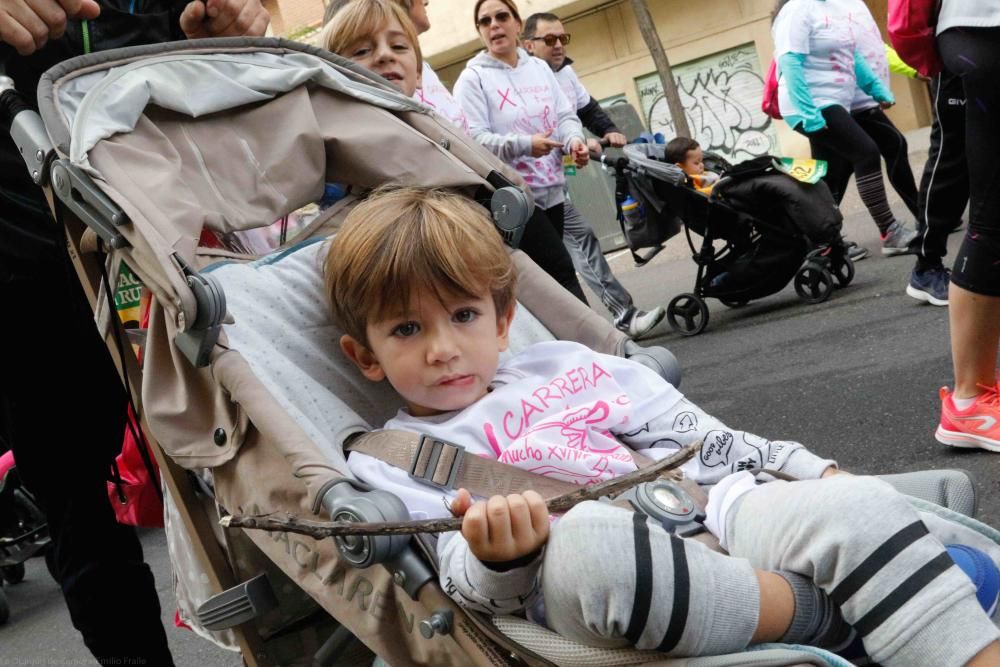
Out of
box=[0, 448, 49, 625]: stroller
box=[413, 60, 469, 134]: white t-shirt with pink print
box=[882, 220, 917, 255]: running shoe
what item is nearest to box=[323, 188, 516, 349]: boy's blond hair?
box=[413, 60, 469, 134]: white t-shirt with pink print

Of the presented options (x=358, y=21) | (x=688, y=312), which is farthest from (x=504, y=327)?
(x=688, y=312)

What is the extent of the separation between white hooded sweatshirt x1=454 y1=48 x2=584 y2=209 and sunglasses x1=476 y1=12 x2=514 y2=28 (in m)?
0.17

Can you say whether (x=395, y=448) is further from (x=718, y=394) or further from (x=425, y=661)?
(x=718, y=394)

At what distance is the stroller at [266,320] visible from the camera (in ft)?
6.07

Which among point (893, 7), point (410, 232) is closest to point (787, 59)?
point (893, 7)

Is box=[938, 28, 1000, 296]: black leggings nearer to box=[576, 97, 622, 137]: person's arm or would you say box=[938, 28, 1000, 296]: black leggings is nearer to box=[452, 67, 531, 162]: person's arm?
box=[452, 67, 531, 162]: person's arm

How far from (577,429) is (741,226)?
4674mm

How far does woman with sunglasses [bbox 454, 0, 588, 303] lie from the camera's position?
596 centimetres

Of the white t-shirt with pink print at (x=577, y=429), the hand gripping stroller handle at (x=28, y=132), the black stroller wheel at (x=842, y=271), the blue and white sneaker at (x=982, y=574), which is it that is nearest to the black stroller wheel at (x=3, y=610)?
the hand gripping stroller handle at (x=28, y=132)

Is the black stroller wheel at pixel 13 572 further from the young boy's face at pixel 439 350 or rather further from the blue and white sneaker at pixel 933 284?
the blue and white sneaker at pixel 933 284

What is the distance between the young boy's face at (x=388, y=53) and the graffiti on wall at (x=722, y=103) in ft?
51.9

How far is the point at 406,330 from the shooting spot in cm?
222

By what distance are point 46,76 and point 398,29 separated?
1.69 metres

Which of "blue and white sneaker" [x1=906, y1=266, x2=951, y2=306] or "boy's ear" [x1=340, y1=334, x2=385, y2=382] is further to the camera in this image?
"blue and white sneaker" [x1=906, y1=266, x2=951, y2=306]
